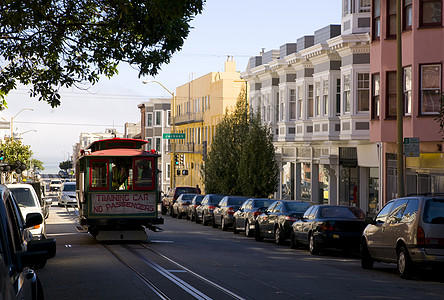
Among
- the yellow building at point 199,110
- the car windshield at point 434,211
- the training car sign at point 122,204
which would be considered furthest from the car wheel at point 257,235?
the yellow building at point 199,110

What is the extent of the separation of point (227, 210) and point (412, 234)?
18736mm

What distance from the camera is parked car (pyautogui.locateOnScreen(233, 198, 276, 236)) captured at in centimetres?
2855

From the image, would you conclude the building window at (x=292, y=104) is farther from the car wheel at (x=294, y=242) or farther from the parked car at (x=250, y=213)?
the car wheel at (x=294, y=242)

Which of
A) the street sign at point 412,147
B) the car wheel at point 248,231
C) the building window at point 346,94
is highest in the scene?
the building window at point 346,94

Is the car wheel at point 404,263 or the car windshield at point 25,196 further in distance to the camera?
the car windshield at point 25,196

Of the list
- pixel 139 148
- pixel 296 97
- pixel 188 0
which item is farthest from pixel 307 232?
pixel 296 97

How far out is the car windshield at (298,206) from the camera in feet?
82.8

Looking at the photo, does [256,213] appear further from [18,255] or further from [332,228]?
[18,255]

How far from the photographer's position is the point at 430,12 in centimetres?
2733

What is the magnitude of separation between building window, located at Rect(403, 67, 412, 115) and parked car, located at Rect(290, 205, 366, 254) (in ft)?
24.6

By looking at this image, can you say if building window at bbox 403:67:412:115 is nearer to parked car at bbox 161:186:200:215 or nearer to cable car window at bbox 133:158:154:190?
cable car window at bbox 133:158:154:190

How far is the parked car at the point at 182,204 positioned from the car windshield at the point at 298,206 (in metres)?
18.5

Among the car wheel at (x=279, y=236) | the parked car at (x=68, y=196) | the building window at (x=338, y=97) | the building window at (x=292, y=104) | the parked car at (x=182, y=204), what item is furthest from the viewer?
the parked car at (x=68, y=196)

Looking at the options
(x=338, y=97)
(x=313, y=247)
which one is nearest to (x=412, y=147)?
(x=313, y=247)
